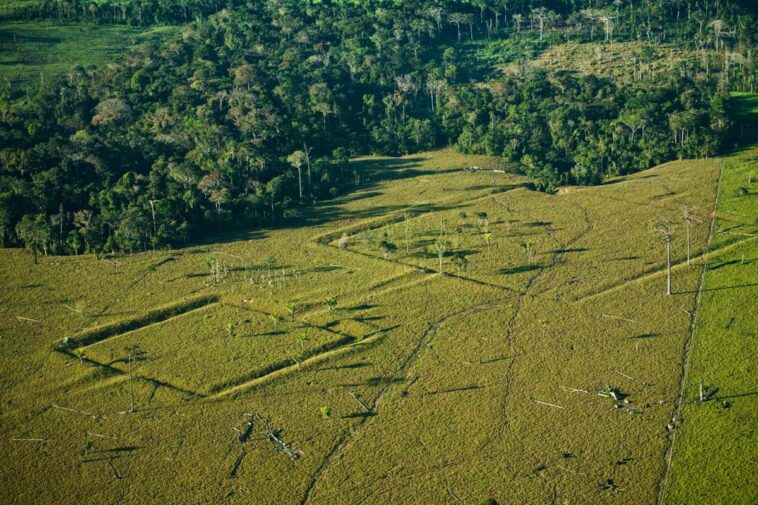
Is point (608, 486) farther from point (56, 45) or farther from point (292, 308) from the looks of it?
point (56, 45)

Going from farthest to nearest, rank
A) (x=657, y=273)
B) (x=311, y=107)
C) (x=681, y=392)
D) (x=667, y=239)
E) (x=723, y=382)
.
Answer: (x=311, y=107) < (x=667, y=239) < (x=657, y=273) < (x=723, y=382) < (x=681, y=392)

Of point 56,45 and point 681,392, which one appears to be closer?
point 681,392

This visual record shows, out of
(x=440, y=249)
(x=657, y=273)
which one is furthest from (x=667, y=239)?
(x=440, y=249)

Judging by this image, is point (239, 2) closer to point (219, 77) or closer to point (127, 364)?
point (219, 77)

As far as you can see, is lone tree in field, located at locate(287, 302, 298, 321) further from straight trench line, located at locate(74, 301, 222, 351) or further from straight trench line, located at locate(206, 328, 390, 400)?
straight trench line, located at locate(206, 328, 390, 400)

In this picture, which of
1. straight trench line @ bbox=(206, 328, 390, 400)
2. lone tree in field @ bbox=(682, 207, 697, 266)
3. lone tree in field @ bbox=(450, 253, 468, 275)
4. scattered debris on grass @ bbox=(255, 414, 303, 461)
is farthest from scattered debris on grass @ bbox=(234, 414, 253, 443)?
lone tree in field @ bbox=(682, 207, 697, 266)

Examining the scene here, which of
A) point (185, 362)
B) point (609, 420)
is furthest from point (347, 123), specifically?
point (609, 420)

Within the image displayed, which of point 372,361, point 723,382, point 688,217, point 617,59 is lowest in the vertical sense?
point 723,382
